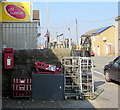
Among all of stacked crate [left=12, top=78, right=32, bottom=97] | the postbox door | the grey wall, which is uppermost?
A: the grey wall

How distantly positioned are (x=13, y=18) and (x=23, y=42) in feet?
4.02

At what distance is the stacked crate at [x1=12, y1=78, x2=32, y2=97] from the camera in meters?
6.52

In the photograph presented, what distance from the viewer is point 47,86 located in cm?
645

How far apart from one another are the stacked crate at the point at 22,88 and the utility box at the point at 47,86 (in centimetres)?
15

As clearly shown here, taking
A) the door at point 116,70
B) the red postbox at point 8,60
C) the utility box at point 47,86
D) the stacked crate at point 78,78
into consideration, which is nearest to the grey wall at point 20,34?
the red postbox at point 8,60

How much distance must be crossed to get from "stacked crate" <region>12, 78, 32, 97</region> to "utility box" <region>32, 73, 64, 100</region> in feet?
0.50

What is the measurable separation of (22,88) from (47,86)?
851mm

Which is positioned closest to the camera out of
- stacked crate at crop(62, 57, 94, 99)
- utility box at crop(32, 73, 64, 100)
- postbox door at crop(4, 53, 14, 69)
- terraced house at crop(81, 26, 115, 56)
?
utility box at crop(32, 73, 64, 100)

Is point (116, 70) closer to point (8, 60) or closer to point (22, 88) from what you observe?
point (22, 88)

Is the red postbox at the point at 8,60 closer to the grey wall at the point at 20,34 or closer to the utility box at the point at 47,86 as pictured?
the utility box at the point at 47,86

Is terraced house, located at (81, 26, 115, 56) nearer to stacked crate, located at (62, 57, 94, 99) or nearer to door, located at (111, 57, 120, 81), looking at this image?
door, located at (111, 57, 120, 81)

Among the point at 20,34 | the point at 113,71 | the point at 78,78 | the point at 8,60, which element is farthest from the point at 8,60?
the point at 113,71

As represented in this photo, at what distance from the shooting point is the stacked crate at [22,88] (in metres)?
6.52

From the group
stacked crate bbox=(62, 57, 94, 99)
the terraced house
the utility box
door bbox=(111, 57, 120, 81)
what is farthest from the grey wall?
the terraced house
